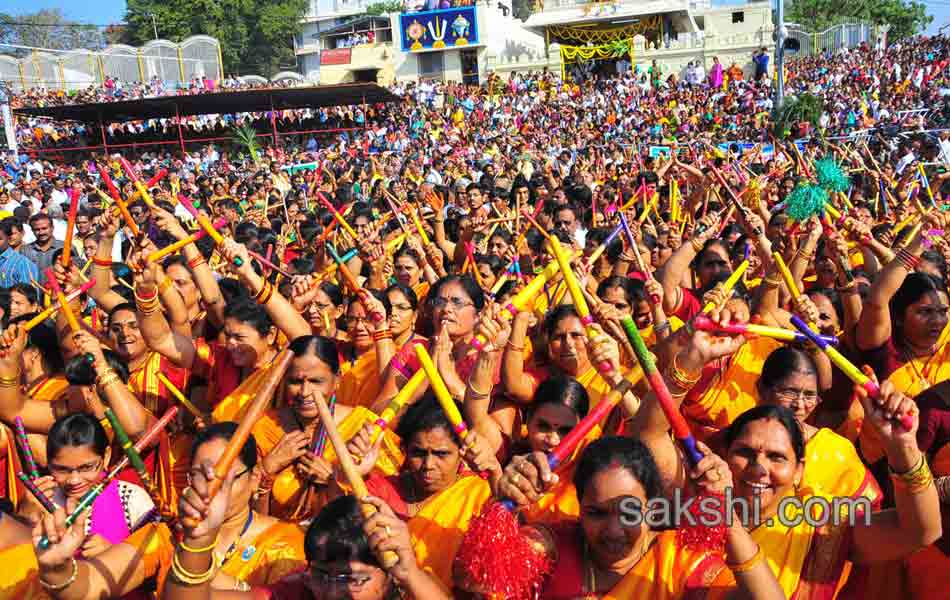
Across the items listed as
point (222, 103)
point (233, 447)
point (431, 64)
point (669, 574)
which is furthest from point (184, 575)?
point (431, 64)

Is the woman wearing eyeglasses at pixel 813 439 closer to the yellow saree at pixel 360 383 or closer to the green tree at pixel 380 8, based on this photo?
the yellow saree at pixel 360 383

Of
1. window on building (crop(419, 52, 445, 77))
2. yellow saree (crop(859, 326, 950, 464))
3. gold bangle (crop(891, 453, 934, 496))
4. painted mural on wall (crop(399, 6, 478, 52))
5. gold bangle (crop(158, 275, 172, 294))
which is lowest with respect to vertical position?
yellow saree (crop(859, 326, 950, 464))

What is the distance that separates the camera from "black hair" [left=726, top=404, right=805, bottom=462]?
242cm

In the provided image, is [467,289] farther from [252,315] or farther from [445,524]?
[445,524]

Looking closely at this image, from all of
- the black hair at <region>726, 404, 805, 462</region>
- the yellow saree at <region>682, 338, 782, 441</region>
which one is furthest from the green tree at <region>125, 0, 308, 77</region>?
the black hair at <region>726, 404, 805, 462</region>

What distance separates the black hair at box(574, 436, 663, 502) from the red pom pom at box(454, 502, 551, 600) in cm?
27

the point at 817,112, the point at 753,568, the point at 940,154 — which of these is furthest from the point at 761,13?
the point at 753,568

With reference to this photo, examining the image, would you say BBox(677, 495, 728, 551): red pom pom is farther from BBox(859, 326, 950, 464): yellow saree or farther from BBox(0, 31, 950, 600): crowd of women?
BBox(859, 326, 950, 464): yellow saree

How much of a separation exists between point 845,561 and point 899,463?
1.91ft

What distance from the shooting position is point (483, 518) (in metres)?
2.07

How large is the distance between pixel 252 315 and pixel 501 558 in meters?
2.38

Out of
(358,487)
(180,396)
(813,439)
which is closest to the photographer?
(358,487)

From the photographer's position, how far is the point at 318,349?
330 centimetres

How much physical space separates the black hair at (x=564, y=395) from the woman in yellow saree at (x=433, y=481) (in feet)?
1.24
